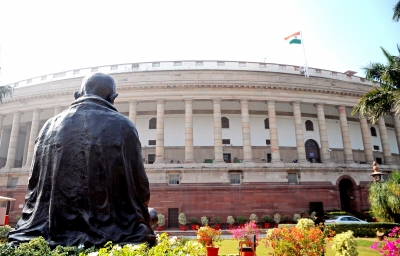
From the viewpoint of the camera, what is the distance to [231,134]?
36.1m

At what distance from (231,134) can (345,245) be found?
85.1 feet

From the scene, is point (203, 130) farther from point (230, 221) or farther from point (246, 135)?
point (230, 221)

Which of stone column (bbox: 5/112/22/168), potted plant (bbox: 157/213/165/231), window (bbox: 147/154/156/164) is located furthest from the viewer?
window (bbox: 147/154/156/164)

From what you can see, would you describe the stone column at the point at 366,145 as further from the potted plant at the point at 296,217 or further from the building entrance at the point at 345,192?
the potted plant at the point at 296,217

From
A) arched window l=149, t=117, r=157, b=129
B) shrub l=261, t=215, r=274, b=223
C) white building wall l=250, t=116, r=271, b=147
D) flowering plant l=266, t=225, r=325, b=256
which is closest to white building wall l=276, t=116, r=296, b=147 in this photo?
white building wall l=250, t=116, r=271, b=147

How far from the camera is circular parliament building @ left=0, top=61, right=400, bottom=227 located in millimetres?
29688

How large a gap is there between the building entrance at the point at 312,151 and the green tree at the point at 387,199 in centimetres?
1738

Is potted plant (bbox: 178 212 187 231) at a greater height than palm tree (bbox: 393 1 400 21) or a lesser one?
lesser

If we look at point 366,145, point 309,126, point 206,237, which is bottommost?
point 206,237

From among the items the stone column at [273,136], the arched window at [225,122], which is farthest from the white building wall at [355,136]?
Answer: the arched window at [225,122]

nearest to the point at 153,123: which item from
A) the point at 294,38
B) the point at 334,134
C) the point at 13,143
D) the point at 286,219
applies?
the point at 13,143

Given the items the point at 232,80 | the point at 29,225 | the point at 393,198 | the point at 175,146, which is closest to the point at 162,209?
the point at 175,146

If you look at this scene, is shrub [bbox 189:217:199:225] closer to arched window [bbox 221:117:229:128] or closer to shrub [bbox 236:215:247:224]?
shrub [bbox 236:215:247:224]

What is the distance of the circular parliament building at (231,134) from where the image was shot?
1169 inches
